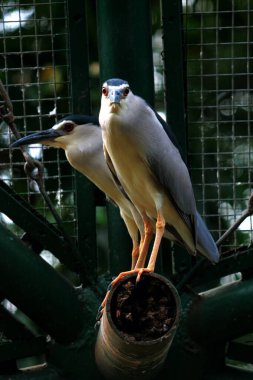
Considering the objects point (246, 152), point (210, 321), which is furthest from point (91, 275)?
point (246, 152)

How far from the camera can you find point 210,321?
3.57 metres

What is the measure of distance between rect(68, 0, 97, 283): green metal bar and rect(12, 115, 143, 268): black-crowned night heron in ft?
0.45

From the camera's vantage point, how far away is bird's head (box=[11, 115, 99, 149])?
11.8 feet

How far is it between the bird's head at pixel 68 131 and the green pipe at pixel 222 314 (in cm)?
80

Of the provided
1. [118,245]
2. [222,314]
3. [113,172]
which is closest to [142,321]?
[113,172]

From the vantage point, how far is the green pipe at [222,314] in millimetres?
3512

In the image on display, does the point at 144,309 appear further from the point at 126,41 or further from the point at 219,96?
the point at 219,96

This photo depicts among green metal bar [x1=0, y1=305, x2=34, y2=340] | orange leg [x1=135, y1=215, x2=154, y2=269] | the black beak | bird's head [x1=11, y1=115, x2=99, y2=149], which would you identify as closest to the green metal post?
bird's head [x1=11, y1=115, x2=99, y2=149]

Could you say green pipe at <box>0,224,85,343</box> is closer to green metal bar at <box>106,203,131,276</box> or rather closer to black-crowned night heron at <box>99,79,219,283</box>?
green metal bar at <box>106,203,131,276</box>

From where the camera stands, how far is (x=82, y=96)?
3.81m

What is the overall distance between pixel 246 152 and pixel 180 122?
0.36 metres

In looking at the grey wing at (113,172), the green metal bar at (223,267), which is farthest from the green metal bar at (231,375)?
the grey wing at (113,172)

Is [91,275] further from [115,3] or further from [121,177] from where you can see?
[115,3]

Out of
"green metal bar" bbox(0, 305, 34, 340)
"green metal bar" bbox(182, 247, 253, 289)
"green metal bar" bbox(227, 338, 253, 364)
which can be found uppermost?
"green metal bar" bbox(182, 247, 253, 289)
